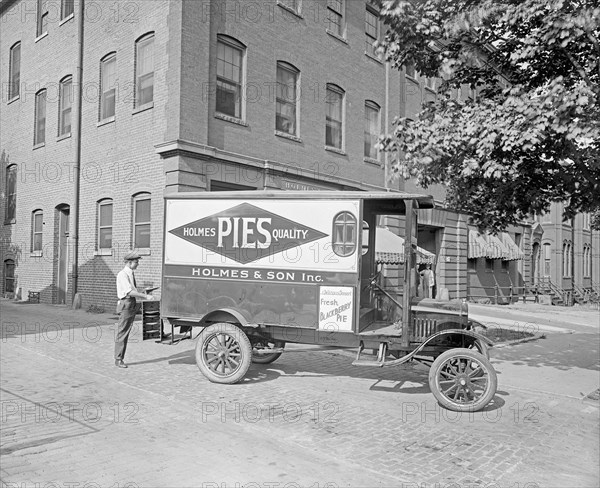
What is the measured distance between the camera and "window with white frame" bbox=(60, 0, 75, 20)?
18.4m

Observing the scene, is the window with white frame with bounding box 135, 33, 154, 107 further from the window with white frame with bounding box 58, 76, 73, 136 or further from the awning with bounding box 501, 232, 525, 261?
the awning with bounding box 501, 232, 525, 261

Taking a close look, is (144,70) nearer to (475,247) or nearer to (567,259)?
(475,247)

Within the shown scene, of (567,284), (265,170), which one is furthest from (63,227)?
(567,284)

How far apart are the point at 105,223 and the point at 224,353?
10.1 meters

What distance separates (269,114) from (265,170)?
180 centimetres

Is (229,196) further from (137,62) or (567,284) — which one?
(567,284)

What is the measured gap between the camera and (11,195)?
71.1 ft

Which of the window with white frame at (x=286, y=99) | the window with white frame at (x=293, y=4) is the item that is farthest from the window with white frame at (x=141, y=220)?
the window with white frame at (x=293, y=4)

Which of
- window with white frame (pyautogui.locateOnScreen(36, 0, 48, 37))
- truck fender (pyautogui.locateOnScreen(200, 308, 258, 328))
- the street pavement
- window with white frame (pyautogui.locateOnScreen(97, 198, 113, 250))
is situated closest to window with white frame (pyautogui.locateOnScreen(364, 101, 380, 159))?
window with white frame (pyautogui.locateOnScreen(97, 198, 113, 250))

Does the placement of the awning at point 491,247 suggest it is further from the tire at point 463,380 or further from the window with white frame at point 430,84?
the tire at point 463,380

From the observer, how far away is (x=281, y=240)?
298 inches

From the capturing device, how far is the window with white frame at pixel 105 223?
16.3 m

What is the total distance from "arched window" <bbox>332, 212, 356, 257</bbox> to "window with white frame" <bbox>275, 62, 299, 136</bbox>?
10161 mm

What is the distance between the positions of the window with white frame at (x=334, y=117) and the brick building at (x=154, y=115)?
7 cm
